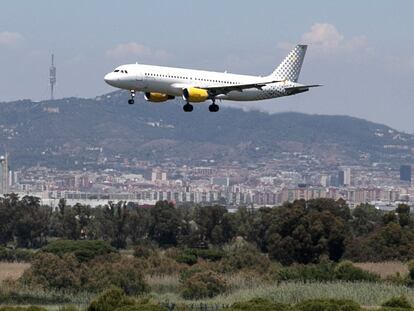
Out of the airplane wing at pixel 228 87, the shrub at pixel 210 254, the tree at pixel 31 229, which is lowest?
the shrub at pixel 210 254

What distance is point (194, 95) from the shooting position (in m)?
82.0

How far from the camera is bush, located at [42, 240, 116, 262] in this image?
98000mm

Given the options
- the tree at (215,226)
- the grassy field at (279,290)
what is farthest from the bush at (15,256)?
the tree at (215,226)

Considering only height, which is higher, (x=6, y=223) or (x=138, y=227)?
(x=6, y=223)

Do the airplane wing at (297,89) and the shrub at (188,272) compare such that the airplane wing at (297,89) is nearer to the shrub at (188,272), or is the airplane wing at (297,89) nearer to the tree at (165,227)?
the shrub at (188,272)

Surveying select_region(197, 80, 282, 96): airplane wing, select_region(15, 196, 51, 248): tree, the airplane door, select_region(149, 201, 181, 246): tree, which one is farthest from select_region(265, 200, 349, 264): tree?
select_region(15, 196, 51, 248): tree

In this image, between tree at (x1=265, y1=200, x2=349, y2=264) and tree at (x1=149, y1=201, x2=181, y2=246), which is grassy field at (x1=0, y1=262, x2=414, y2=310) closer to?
tree at (x1=265, y1=200, x2=349, y2=264)

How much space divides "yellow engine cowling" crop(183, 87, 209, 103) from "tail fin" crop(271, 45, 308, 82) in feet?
50.5

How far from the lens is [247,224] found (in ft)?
398

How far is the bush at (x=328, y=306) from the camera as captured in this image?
189 ft

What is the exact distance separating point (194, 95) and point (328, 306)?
2650cm

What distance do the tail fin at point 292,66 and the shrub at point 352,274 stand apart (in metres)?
17.5

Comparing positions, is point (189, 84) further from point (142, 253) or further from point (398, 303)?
point (398, 303)

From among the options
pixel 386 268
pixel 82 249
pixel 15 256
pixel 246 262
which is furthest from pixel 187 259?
pixel 386 268
